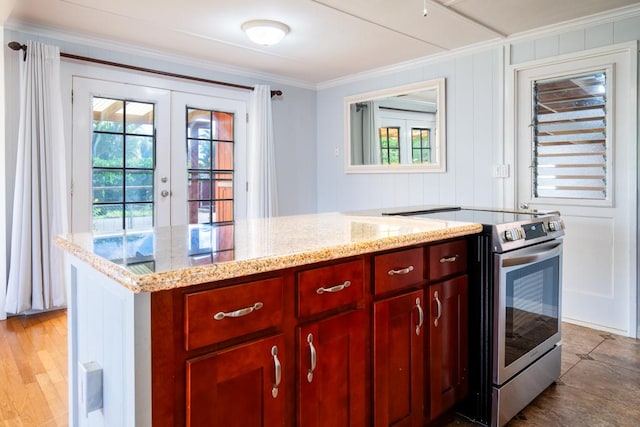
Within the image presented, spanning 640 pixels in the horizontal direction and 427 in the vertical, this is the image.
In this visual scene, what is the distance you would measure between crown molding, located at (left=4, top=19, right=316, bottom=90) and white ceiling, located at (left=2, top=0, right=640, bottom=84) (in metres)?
0.05

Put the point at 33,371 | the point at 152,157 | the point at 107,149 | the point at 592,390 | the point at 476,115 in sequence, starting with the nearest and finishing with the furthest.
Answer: the point at 592,390, the point at 33,371, the point at 107,149, the point at 476,115, the point at 152,157

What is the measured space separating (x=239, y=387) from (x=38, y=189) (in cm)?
299

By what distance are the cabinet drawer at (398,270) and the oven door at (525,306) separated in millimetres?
408

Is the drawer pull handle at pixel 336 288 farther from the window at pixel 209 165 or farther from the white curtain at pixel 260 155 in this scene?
the white curtain at pixel 260 155

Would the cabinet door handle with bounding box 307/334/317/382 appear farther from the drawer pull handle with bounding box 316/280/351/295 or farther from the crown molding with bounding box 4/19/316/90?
the crown molding with bounding box 4/19/316/90

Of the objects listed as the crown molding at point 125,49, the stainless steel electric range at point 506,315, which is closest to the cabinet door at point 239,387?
the stainless steel electric range at point 506,315

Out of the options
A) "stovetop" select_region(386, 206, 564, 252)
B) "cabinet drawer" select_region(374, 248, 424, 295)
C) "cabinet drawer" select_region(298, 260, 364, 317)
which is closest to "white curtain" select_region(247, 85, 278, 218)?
"stovetop" select_region(386, 206, 564, 252)

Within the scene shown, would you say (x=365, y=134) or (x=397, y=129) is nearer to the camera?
(x=397, y=129)

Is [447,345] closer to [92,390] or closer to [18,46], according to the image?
[92,390]

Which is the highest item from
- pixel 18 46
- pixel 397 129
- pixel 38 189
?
pixel 18 46

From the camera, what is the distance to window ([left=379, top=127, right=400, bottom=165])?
4.48 metres

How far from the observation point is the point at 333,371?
1.40m

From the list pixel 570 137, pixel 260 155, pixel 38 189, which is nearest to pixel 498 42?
pixel 570 137

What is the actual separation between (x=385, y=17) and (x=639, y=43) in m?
1.73
